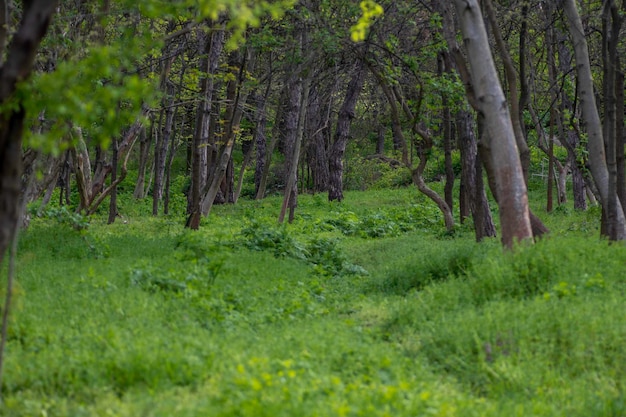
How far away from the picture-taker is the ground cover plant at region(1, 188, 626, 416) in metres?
5.04

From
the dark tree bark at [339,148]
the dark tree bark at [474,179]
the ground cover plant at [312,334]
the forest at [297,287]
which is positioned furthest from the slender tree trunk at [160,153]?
the ground cover plant at [312,334]

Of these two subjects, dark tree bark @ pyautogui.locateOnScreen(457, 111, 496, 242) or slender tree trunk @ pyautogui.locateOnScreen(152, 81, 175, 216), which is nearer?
dark tree bark @ pyautogui.locateOnScreen(457, 111, 496, 242)

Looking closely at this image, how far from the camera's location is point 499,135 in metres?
9.23

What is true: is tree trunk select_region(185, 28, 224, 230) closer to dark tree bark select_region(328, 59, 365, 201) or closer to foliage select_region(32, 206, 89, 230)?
foliage select_region(32, 206, 89, 230)

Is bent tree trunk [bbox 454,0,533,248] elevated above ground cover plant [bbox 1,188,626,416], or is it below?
above

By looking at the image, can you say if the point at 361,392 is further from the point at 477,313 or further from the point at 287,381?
the point at 477,313

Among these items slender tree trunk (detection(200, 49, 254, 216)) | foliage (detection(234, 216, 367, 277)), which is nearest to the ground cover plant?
foliage (detection(234, 216, 367, 277))

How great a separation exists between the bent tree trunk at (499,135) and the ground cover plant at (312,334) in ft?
1.58

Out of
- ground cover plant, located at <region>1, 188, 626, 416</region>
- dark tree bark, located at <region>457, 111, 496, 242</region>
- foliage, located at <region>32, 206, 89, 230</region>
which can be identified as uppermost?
dark tree bark, located at <region>457, 111, 496, 242</region>

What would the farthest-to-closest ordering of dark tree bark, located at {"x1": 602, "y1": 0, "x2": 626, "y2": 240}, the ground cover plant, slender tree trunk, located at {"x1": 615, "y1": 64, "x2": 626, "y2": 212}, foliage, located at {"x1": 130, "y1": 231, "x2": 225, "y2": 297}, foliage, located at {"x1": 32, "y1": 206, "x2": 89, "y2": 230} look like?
slender tree trunk, located at {"x1": 615, "y1": 64, "x2": 626, "y2": 212} < foliage, located at {"x1": 32, "y1": 206, "x2": 89, "y2": 230} < dark tree bark, located at {"x1": 602, "y1": 0, "x2": 626, "y2": 240} < foliage, located at {"x1": 130, "y1": 231, "x2": 225, "y2": 297} < the ground cover plant

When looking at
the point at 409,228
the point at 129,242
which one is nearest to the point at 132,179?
the point at 409,228

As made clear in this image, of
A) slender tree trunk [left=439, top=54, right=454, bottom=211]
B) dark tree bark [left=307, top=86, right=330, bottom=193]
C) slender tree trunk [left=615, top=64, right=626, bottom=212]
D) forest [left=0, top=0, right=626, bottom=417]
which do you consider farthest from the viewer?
dark tree bark [left=307, top=86, right=330, bottom=193]

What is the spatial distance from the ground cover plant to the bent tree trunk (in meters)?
0.48

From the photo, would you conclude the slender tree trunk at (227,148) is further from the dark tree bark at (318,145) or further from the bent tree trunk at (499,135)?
the dark tree bark at (318,145)
